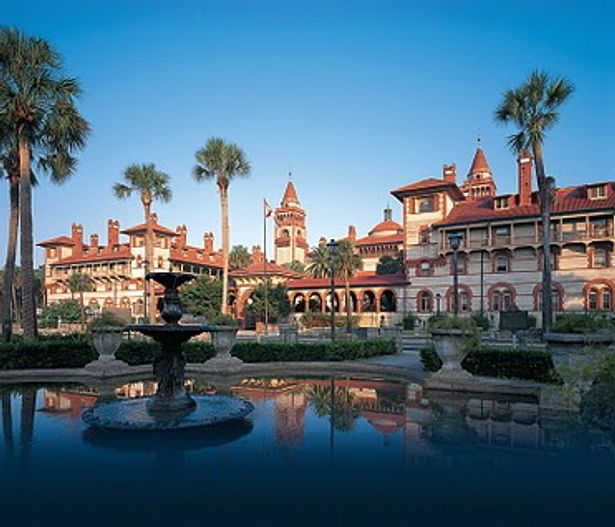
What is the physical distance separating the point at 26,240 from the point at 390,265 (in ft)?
182

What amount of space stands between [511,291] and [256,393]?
3618 cm

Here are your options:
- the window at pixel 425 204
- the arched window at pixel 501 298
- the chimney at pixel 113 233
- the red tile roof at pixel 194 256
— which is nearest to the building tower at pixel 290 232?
the red tile roof at pixel 194 256

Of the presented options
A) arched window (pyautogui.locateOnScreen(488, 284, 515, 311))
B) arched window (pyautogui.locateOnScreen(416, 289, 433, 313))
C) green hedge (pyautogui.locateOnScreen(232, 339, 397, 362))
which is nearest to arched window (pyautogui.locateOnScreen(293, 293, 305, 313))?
arched window (pyautogui.locateOnScreen(416, 289, 433, 313))

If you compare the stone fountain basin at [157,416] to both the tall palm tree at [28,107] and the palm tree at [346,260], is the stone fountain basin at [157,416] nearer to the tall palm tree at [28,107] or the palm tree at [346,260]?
the tall palm tree at [28,107]

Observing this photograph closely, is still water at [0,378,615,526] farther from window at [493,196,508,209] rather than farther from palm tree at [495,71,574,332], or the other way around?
window at [493,196,508,209]

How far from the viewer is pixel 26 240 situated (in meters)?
18.8

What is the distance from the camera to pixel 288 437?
8.05 meters

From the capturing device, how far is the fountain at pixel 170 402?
28.5 feet

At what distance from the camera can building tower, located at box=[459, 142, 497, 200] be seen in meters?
74.8

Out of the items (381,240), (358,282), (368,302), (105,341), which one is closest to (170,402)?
(105,341)

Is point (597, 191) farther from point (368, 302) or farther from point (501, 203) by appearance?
point (368, 302)

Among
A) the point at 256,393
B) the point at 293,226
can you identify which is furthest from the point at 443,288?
the point at 293,226

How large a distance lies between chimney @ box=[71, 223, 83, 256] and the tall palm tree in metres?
55.6

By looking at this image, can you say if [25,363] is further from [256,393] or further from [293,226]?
[293,226]
